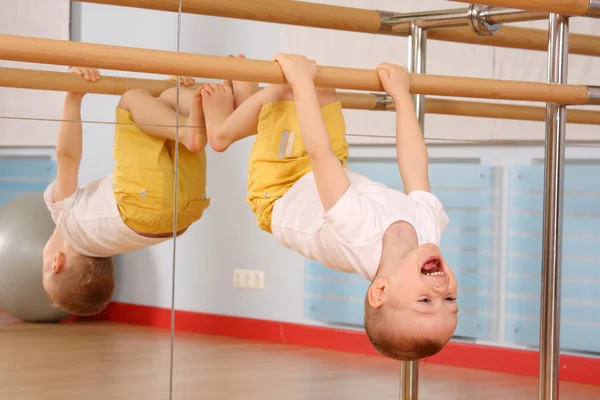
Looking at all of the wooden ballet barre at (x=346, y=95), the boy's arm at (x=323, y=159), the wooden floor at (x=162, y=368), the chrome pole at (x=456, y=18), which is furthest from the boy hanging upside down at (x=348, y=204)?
the chrome pole at (x=456, y=18)

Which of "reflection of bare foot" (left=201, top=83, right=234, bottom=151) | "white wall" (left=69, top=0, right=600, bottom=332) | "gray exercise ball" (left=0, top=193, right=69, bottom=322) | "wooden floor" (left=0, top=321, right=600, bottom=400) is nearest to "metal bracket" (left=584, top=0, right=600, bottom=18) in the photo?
"white wall" (left=69, top=0, right=600, bottom=332)

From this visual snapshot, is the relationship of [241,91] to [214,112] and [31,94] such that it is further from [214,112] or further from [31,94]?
[31,94]

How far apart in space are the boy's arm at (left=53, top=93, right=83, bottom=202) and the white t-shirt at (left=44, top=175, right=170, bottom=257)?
22 millimetres

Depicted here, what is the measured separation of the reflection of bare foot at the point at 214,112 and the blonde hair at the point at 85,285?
32 cm

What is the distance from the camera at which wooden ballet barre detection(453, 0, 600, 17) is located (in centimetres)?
185

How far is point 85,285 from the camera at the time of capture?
195cm

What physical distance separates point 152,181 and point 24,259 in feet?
1.00

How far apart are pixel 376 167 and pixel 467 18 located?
410mm

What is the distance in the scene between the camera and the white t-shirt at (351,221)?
198 cm

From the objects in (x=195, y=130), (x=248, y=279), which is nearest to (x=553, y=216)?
(x=248, y=279)

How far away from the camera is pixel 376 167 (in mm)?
2393

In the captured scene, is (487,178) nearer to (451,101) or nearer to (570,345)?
(451,101)

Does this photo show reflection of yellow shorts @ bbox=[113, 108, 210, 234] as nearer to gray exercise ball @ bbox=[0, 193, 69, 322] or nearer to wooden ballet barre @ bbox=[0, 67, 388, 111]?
wooden ballet barre @ bbox=[0, 67, 388, 111]

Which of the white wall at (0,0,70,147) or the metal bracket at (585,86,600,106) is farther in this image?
the metal bracket at (585,86,600,106)
